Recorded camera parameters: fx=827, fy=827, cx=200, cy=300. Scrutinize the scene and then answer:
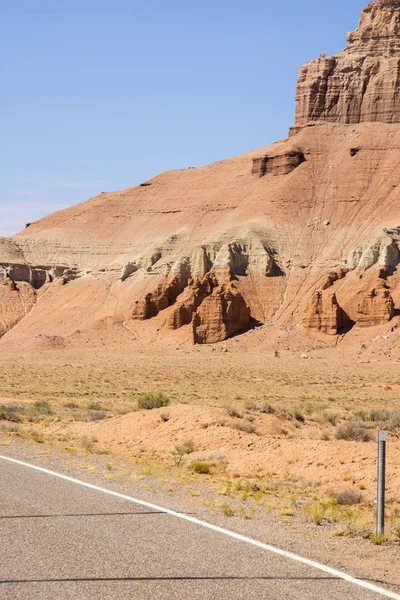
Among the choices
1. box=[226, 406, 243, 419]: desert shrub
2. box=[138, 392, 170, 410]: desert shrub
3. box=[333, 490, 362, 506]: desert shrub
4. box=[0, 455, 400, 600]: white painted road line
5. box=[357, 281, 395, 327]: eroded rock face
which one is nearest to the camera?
box=[0, 455, 400, 600]: white painted road line

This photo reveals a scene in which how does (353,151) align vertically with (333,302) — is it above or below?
above

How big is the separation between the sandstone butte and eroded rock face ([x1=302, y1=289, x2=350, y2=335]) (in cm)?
11

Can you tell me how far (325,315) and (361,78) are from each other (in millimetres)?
48571

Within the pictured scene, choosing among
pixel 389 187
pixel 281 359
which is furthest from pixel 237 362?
pixel 389 187

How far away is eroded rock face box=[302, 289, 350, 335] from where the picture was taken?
7081 cm

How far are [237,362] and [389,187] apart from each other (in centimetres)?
3503

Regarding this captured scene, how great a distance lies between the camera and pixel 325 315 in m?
71.1

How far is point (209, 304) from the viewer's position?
246ft

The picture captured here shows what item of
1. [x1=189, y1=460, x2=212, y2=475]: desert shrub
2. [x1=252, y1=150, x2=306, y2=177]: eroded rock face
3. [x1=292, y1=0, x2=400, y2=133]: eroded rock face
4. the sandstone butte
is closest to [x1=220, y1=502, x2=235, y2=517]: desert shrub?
[x1=189, y1=460, x2=212, y2=475]: desert shrub

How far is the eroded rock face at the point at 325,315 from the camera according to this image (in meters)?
70.8

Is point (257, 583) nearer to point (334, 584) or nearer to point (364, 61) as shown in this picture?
point (334, 584)

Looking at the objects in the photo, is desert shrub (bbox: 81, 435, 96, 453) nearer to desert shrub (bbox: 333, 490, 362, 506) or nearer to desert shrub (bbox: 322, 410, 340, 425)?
desert shrub (bbox: 333, 490, 362, 506)

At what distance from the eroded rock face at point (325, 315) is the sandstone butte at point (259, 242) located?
11 cm

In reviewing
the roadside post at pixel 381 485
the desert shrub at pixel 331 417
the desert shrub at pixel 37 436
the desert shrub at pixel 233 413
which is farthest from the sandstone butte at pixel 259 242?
the roadside post at pixel 381 485
